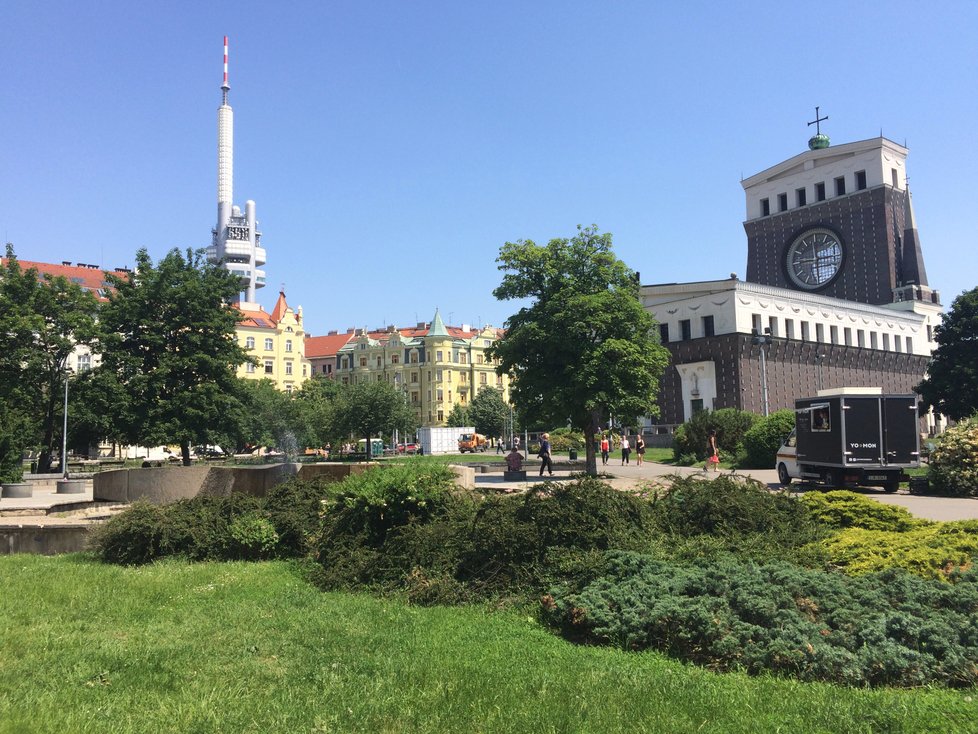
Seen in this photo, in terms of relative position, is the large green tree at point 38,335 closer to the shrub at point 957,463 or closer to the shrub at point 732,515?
the shrub at point 732,515

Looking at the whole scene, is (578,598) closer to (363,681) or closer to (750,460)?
(363,681)

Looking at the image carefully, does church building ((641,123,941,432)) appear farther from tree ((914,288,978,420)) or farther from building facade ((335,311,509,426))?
building facade ((335,311,509,426))

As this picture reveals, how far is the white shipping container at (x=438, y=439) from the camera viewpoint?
79750 millimetres

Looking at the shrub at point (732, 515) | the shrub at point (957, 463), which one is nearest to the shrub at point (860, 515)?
the shrub at point (732, 515)

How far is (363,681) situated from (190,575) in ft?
16.7

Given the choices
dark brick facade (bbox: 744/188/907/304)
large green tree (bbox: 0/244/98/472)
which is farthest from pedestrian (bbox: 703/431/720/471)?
dark brick facade (bbox: 744/188/907/304)

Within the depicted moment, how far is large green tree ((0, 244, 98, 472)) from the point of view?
135 ft

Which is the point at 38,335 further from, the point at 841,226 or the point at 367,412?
the point at 841,226

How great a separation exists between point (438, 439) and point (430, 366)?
37895 mm

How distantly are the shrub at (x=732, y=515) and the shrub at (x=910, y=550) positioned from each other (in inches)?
21.3

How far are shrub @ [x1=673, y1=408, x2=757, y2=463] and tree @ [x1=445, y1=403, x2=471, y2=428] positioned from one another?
195ft

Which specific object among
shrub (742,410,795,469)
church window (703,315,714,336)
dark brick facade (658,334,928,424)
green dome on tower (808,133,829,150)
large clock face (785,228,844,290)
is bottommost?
shrub (742,410,795,469)

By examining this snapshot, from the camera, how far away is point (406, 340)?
12338 cm

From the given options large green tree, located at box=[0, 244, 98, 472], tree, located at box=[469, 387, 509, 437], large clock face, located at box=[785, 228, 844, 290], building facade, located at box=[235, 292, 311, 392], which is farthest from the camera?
building facade, located at box=[235, 292, 311, 392]
